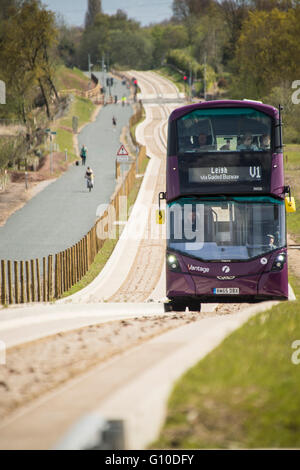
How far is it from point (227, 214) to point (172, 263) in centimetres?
170

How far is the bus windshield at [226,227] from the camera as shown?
575 inches

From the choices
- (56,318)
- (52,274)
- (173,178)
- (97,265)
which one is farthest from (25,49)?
(56,318)

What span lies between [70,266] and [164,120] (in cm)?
6179

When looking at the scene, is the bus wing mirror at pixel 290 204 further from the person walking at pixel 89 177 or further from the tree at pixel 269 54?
the tree at pixel 269 54

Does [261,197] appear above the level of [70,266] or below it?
above

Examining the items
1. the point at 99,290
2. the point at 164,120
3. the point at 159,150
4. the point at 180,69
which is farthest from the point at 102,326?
the point at 180,69

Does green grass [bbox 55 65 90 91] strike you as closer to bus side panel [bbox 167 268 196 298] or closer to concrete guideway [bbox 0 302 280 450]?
bus side panel [bbox 167 268 196 298]

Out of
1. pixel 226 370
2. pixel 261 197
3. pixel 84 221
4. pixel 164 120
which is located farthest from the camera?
pixel 164 120

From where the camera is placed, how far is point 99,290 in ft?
67.1

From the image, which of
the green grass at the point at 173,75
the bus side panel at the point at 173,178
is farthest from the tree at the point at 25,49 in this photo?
the green grass at the point at 173,75

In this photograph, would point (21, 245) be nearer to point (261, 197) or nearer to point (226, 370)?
point (261, 197)

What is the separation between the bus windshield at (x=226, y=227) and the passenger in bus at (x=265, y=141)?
118cm

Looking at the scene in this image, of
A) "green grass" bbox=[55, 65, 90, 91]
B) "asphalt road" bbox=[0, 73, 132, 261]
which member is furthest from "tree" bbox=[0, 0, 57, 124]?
"green grass" bbox=[55, 65, 90, 91]

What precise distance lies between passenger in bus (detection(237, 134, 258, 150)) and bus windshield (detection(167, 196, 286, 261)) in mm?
1175
